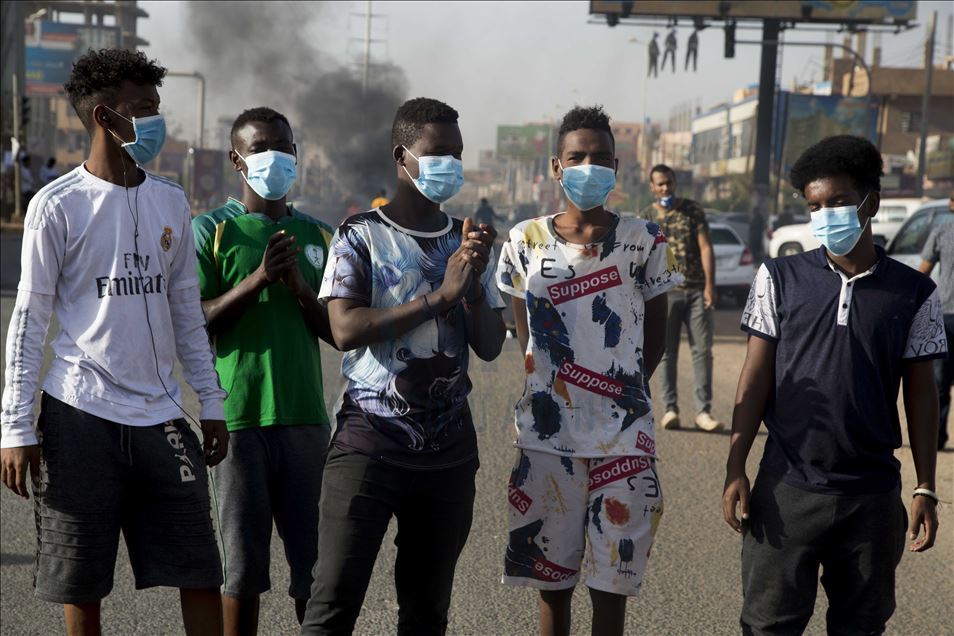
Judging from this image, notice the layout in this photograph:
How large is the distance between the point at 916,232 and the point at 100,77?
976 cm

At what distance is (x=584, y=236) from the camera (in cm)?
379

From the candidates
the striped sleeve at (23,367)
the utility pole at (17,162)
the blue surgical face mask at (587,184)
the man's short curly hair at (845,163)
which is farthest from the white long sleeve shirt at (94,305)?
the utility pole at (17,162)

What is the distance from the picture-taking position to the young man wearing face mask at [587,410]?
359cm

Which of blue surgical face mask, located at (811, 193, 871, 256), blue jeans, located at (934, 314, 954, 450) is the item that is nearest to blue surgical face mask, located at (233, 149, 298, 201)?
blue surgical face mask, located at (811, 193, 871, 256)

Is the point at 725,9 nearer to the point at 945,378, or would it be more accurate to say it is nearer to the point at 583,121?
the point at 945,378

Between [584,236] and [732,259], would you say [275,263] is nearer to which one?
[584,236]

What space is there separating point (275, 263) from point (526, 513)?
43.5 inches

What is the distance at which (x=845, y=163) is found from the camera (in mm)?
3398

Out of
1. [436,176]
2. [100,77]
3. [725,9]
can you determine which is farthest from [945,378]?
[725,9]

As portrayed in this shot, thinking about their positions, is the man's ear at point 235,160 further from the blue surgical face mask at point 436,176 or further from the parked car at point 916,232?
the parked car at point 916,232

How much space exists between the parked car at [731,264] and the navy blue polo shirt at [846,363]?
15.6 meters

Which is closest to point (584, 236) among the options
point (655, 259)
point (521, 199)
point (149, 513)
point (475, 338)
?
point (655, 259)

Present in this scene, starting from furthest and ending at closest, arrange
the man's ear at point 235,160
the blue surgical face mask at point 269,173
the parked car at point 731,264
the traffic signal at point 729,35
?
1. the traffic signal at point 729,35
2. the parked car at point 731,264
3. the man's ear at point 235,160
4. the blue surgical face mask at point 269,173

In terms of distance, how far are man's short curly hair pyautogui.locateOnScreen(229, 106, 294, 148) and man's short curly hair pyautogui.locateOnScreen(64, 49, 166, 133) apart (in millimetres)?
663
